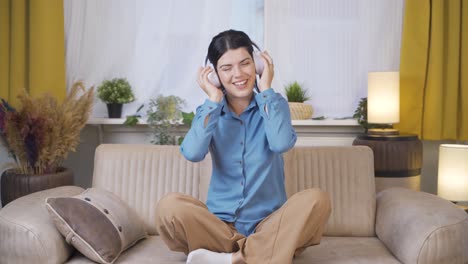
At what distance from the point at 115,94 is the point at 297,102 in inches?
41.7

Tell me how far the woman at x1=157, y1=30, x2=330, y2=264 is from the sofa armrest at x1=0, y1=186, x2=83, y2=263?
356 millimetres

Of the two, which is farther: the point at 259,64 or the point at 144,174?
the point at 144,174

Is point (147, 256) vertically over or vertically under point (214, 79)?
under

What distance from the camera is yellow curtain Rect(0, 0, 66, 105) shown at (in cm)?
285

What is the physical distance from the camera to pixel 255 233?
1712mm

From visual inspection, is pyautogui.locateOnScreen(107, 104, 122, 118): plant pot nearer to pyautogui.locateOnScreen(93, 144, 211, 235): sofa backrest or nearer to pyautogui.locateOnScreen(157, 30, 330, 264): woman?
pyautogui.locateOnScreen(93, 144, 211, 235): sofa backrest

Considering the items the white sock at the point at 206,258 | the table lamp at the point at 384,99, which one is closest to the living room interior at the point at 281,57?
the table lamp at the point at 384,99

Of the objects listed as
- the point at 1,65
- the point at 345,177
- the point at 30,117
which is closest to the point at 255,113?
the point at 345,177

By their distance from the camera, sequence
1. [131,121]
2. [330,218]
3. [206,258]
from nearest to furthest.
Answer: [206,258] < [330,218] < [131,121]

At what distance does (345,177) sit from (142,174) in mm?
875

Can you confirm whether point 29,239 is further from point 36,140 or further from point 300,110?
point 300,110

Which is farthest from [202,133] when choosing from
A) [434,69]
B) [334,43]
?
[434,69]

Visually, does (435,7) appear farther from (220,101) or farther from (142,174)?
(142,174)

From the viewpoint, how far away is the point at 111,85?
3051mm
